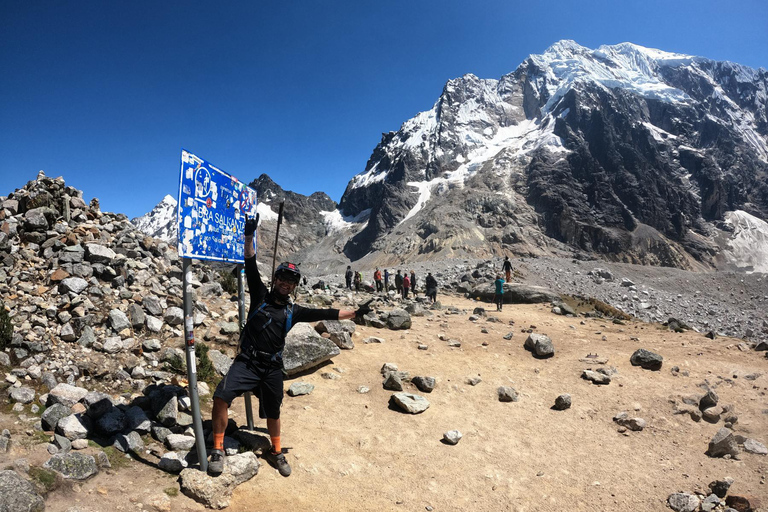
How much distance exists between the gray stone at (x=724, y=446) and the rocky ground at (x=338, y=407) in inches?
0.9

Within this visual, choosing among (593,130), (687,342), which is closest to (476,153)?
(593,130)

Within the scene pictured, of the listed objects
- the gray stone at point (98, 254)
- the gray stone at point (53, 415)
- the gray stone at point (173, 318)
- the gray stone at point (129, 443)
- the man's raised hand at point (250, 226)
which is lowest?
the gray stone at point (129, 443)

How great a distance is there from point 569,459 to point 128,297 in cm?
837

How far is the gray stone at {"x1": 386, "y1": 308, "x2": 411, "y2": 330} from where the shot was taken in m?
11.9

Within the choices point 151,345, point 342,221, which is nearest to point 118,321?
point 151,345

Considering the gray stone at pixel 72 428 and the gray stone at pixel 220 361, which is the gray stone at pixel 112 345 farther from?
the gray stone at pixel 72 428

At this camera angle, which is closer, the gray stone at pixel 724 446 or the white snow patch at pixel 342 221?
the gray stone at pixel 724 446

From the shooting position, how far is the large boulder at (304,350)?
24.9 feet

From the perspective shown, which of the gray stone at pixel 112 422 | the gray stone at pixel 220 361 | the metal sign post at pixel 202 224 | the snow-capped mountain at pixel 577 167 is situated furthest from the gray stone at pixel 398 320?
the snow-capped mountain at pixel 577 167

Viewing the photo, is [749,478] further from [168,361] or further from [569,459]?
[168,361]

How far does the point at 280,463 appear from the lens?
463 cm

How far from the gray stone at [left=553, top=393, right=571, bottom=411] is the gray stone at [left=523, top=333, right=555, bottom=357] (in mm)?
2655

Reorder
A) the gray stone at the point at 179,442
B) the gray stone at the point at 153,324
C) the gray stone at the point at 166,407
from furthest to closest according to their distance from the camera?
the gray stone at the point at 153,324, the gray stone at the point at 166,407, the gray stone at the point at 179,442

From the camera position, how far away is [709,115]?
155000mm
